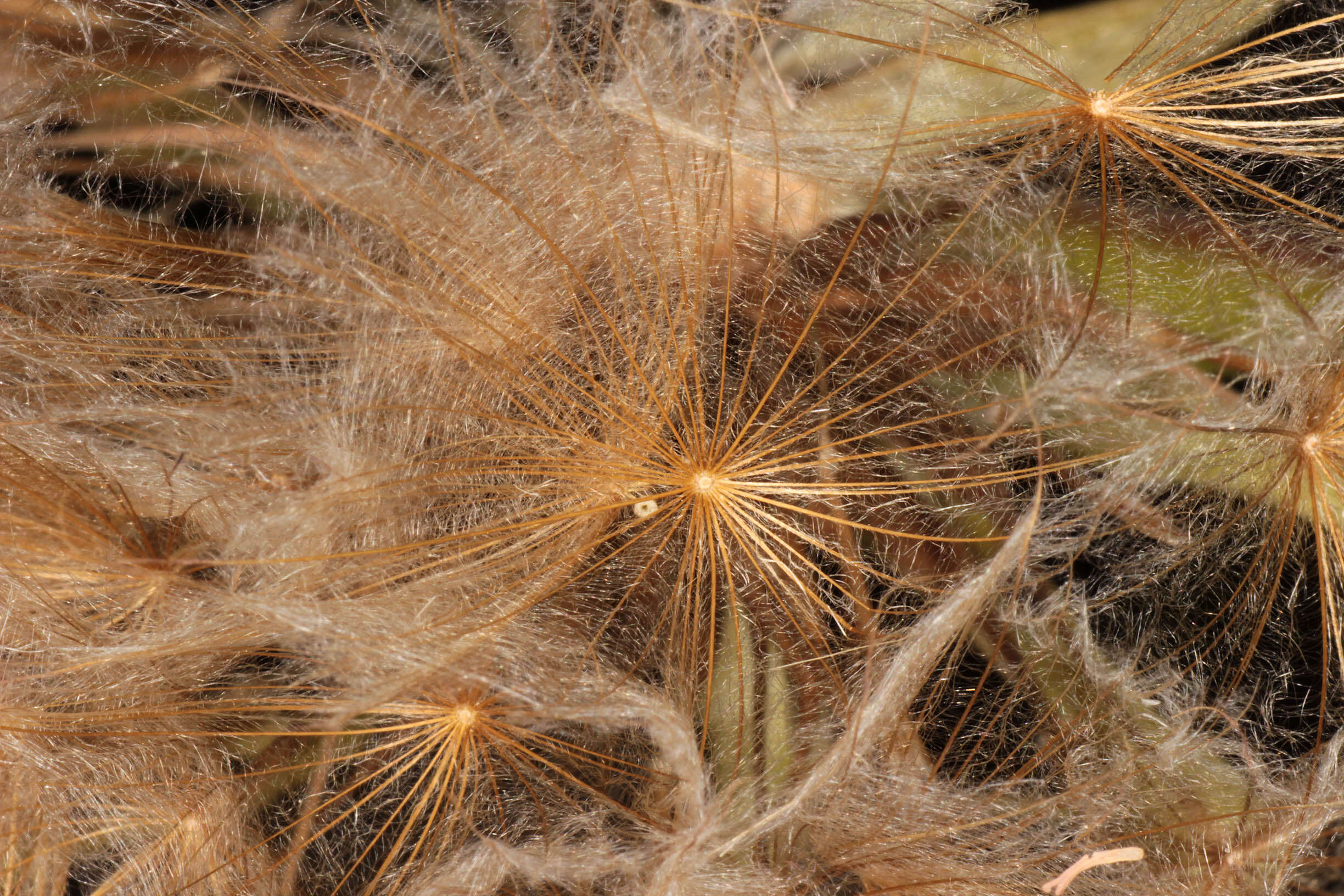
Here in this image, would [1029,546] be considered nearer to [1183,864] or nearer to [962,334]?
[962,334]

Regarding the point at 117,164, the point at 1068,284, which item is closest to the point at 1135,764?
the point at 1068,284

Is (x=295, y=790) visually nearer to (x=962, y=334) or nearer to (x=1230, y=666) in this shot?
(x=962, y=334)

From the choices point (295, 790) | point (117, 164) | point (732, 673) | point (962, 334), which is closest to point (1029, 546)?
point (962, 334)

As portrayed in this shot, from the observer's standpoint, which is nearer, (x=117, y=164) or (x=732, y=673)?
(x=732, y=673)

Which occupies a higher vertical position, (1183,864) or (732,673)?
(732,673)

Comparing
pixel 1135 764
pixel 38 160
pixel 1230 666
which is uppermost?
pixel 38 160

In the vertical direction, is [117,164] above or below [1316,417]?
above
